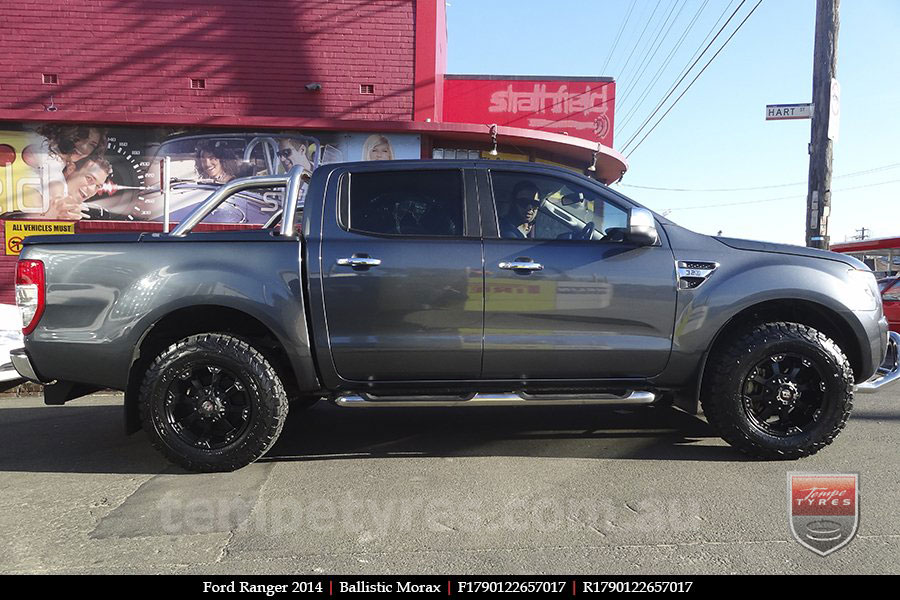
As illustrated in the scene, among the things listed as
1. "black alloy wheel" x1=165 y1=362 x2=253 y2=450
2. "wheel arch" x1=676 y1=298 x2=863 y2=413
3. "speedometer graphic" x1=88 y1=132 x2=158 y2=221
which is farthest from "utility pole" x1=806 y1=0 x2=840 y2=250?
"speedometer graphic" x1=88 y1=132 x2=158 y2=221

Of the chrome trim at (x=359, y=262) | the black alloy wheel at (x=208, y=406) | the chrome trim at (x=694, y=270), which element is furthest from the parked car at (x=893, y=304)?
the black alloy wheel at (x=208, y=406)

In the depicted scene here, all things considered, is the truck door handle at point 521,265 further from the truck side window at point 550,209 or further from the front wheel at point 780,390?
the front wheel at point 780,390

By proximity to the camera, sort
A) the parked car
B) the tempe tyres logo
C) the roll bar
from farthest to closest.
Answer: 1. the parked car
2. the roll bar
3. the tempe tyres logo

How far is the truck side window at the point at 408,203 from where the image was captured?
4074 millimetres

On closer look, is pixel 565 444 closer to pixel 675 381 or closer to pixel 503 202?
pixel 675 381

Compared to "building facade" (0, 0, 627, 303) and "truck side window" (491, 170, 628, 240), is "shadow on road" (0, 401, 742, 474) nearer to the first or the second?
"truck side window" (491, 170, 628, 240)

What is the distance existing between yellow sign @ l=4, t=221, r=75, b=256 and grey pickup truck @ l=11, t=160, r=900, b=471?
8060mm

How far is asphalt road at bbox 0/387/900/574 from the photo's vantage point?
2785mm

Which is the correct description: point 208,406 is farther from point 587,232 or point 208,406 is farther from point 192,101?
point 192,101

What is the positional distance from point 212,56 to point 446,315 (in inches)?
366

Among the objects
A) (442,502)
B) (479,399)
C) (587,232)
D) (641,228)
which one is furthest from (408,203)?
(442,502)

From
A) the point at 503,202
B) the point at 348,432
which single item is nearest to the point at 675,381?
the point at 503,202

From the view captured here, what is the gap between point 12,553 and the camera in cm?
287
